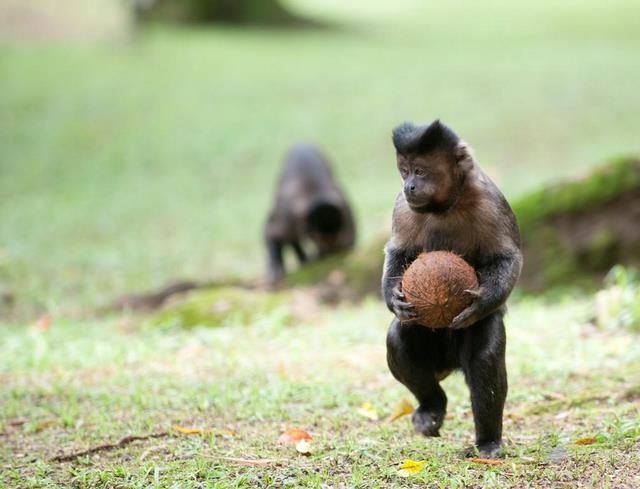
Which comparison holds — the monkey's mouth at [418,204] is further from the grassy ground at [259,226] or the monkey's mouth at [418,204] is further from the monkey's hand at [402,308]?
the grassy ground at [259,226]

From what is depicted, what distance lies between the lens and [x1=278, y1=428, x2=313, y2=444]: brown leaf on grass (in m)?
5.47

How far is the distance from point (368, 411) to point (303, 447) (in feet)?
3.84

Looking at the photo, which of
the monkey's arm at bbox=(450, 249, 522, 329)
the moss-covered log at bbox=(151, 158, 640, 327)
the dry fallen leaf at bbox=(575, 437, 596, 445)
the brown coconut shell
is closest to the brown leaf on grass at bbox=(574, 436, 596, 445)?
the dry fallen leaf at bbox=(575, 437, 596, 445)

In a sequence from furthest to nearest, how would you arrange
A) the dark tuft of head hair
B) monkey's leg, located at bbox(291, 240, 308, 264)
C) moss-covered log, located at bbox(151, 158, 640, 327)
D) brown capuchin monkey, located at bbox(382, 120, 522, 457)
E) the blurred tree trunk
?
the blurred tree trunk → monkey's leg, located at bbox(291, 240, 308, 264) → moss-covered log, located at bbox(151, 158, 640, 327) → the dark tuft of head hair → brown capuchin monkey, located at bbox(382, 120, 522, 457)

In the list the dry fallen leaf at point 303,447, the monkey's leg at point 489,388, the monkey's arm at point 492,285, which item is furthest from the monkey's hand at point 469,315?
the dry fallen leaf at point 303,447

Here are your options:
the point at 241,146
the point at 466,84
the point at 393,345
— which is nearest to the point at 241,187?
the point at 241,146

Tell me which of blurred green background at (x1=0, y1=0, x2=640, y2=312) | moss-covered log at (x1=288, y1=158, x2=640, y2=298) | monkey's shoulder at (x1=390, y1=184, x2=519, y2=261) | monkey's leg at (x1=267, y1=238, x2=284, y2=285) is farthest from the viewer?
blurred green background at (x1=0, y1=0, x2=640, y2=312)

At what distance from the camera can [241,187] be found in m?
18.7

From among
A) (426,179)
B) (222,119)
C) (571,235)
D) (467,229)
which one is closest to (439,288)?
(467,229)

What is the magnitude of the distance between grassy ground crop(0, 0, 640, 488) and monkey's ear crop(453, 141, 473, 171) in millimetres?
1627

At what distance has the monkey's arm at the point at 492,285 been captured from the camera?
5.15 meters

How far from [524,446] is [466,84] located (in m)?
17.7

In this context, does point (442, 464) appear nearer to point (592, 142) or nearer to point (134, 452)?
point (134, 452)

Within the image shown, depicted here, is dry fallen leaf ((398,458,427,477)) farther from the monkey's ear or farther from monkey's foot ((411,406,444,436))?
the monkey's ear
